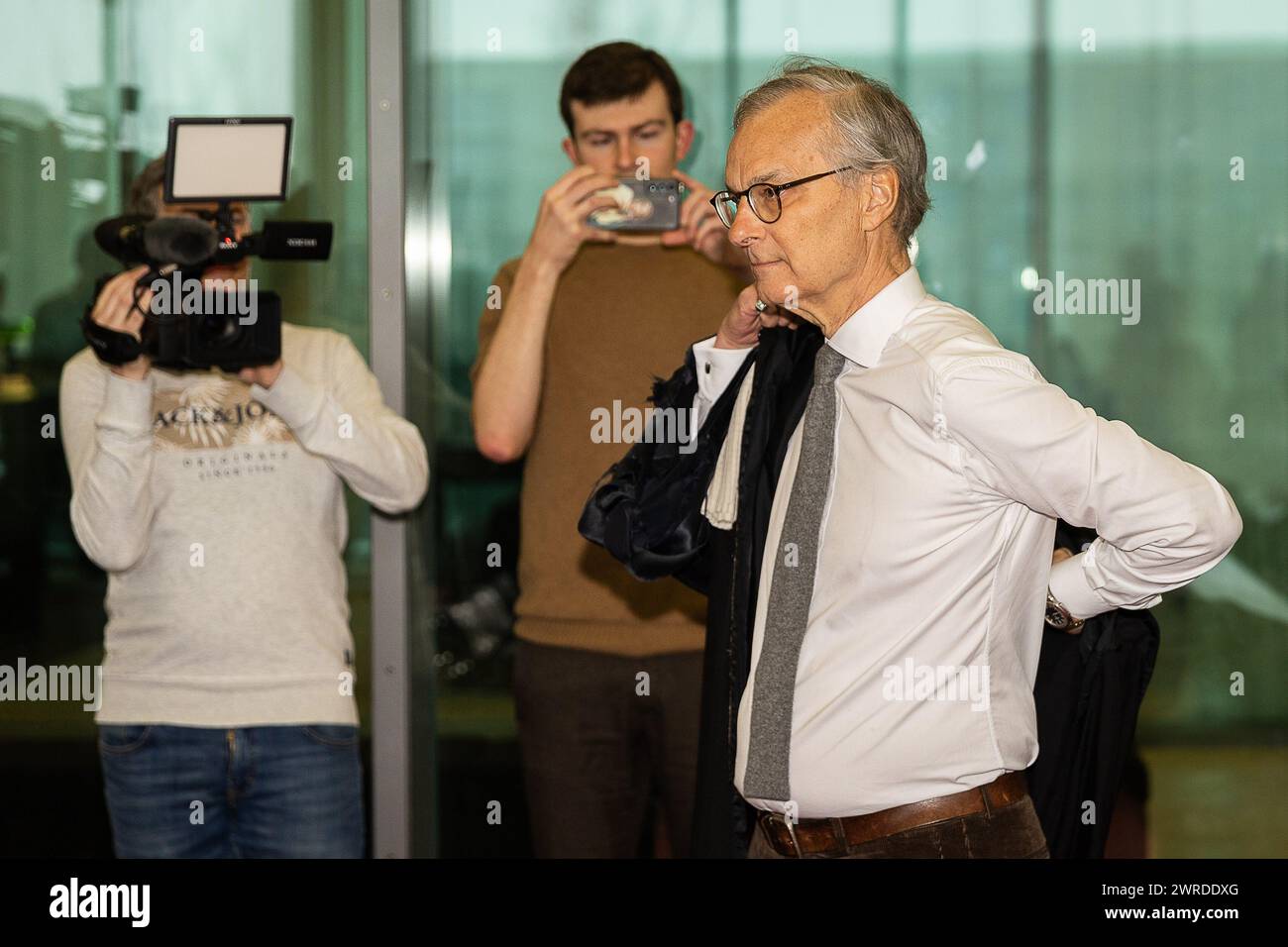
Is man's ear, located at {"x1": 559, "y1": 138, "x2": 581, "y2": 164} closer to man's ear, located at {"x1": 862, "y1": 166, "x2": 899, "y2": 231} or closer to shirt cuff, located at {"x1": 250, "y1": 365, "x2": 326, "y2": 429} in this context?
shirt cuff, located at {"x1": 250, "y1": 365, "x2": 326, "y2": 429}

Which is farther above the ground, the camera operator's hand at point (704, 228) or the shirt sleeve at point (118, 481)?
the camera operator's hand at point (704, 228)

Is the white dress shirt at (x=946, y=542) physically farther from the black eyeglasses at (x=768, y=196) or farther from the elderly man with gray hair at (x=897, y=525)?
the black eyeglasses at (x=768, y=196)

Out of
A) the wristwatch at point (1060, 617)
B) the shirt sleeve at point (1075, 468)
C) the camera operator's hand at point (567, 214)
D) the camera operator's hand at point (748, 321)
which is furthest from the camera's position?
the camera operator's hand at point (567, 214)

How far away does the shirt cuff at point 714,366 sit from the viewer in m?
2.07

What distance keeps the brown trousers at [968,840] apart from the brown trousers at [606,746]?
86 cm

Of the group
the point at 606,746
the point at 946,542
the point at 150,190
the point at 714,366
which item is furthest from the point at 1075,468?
the point at 150,190

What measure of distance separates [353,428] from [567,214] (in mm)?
542

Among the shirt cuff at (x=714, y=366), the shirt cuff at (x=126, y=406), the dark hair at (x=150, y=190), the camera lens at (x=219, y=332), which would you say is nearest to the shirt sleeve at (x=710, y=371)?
the shirt cuff at (x=714, y=366)

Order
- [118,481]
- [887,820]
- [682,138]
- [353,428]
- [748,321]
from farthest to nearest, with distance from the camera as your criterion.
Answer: [682,138] → [353,428] → [118,481] → [748,321] → [887,820]

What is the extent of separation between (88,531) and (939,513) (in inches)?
58.3

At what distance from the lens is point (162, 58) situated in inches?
119

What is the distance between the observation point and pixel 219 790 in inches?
92.4

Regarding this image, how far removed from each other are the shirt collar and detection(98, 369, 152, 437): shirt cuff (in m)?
1.26

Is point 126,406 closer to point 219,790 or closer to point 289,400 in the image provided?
point 289,400
